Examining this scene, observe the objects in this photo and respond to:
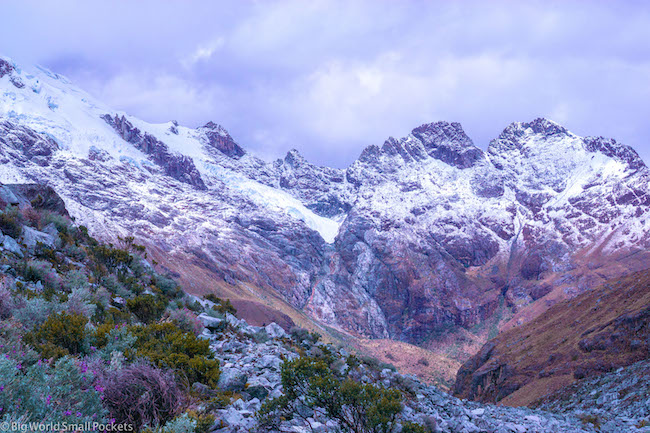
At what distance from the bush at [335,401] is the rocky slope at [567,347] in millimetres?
23537

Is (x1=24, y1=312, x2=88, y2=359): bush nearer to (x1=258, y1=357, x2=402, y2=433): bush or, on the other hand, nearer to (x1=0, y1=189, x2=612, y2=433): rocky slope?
(x1=0, y1=189, x2=612, y2=433): rocky slope

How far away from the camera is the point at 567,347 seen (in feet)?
103

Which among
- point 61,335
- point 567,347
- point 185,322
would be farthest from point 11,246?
point 567,347

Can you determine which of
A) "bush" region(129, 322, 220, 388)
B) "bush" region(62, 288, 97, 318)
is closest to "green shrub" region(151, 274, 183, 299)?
"bush" region(62, 288, 97, 318)

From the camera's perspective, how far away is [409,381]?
18797 mm

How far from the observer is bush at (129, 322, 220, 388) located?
8148mm

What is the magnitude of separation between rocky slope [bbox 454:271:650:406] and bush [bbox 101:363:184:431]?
27251 mm

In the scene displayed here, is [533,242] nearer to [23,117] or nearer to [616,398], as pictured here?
[616,398]

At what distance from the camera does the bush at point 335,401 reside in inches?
294

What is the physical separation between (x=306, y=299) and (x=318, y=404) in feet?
545

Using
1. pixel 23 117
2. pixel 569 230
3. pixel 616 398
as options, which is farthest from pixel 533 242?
pixel 23 117

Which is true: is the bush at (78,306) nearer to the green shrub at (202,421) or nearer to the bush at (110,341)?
the bush at (110,341)

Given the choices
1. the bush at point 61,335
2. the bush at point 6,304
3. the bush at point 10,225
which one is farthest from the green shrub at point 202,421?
the bush at point 10,225

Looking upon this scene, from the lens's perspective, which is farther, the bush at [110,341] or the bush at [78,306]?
the bush at [78,306]
